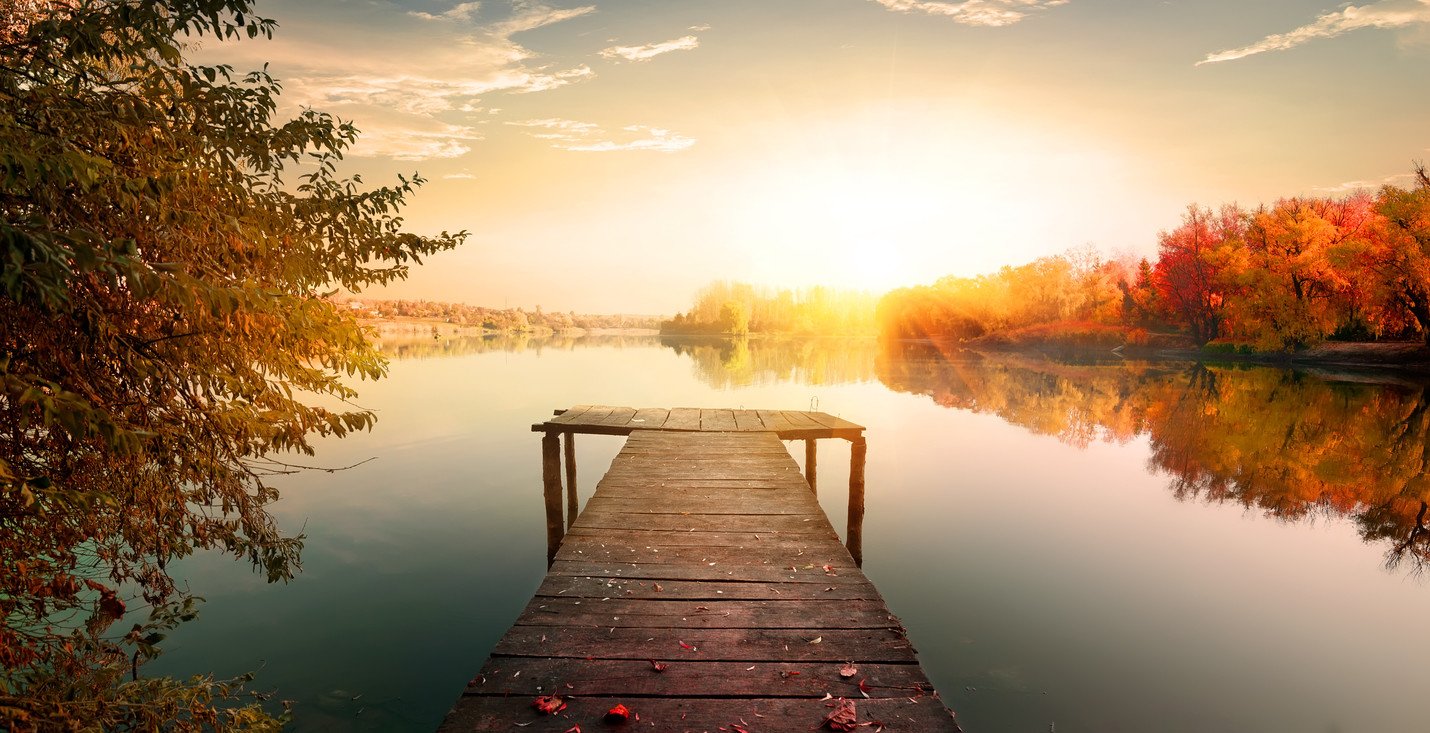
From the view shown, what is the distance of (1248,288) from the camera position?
168ft

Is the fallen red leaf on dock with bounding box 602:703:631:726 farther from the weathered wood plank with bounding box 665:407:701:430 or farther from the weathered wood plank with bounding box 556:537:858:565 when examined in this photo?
the weathered wood plank with bounding box 665:407:701:430

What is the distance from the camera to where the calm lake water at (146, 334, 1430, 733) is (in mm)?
8078

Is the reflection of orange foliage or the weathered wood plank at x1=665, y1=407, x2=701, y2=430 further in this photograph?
the reflection of orange foliage

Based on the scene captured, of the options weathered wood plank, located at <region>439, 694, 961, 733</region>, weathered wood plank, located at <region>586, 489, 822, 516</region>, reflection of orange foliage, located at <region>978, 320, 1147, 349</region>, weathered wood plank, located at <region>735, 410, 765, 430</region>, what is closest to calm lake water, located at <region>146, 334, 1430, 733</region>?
weathered wood plank, located at <region>586, 489, 822, 516</region>

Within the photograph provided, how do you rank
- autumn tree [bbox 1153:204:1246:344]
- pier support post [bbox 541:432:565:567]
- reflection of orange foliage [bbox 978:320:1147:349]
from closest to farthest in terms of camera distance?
pier support post [bbox 541:432:565:567] < autumn tree [bbox 1153:204:1246:344] < reflection of orange foliage [bbox 978:320:1147:349]

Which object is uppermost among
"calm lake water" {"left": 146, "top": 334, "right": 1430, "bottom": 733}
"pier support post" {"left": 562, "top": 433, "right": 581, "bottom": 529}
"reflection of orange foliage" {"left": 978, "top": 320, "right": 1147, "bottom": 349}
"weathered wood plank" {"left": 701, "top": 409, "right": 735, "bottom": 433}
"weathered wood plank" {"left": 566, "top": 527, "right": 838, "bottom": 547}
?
"reflection of orange foliage" {"left": 978, "top": 320, "right": 1147, "bottom": 349}

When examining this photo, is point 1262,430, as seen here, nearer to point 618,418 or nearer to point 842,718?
point 618,418

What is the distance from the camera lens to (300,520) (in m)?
14.4

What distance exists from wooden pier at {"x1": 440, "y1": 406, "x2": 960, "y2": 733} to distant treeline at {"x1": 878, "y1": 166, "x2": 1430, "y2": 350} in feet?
182

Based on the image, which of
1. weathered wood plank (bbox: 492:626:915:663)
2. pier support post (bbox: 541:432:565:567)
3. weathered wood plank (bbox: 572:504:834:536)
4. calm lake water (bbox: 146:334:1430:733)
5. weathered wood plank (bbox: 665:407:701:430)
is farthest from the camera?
weathered wood plank (bbox: 665:407:701:430)

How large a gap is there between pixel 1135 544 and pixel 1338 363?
55.4 meters

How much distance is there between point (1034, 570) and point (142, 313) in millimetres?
13551

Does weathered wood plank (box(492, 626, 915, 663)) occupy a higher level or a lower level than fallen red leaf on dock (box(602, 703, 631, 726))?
lower

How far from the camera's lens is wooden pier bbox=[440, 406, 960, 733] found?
3.41 m
